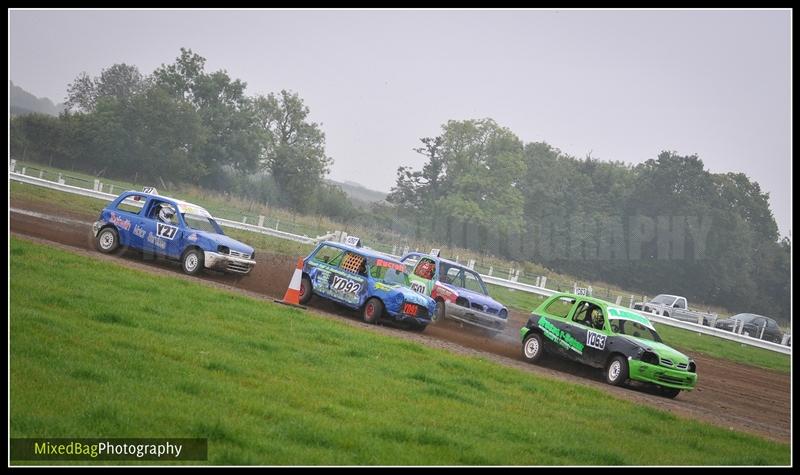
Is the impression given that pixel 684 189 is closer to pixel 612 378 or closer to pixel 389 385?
pixel 612 378

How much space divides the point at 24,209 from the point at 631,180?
59.0 metres

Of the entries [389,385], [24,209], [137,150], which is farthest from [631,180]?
[389,385]

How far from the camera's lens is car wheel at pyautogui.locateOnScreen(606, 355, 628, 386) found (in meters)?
16.8

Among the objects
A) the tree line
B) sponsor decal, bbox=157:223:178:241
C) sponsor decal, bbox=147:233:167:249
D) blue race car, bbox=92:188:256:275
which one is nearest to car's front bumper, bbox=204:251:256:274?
blue race car, bbox=92:188:256:275

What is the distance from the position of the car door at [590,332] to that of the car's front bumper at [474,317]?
380cm

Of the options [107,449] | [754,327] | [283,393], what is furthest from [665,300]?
[107,449]

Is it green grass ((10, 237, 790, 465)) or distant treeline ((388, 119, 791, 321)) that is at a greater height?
distant treeline ((388, 119, 791, 321))

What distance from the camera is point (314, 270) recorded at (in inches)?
779

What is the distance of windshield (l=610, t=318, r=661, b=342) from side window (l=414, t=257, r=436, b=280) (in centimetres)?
615

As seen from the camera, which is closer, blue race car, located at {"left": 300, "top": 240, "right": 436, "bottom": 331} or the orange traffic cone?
the orange traffic cone

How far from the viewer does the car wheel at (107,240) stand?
2070cm

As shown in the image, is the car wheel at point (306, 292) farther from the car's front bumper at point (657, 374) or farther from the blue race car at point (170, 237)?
the car's front bumper at point (657, 374)

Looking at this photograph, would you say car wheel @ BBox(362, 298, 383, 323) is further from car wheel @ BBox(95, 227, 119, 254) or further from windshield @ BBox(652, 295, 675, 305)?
windshield @ BBox(652, 295, 675, 305)

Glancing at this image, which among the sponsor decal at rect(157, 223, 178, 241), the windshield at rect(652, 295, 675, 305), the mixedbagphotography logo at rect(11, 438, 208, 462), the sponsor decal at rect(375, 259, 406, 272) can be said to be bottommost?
the mixedbagphotography logo at rect(11, 438, 208, 462)
